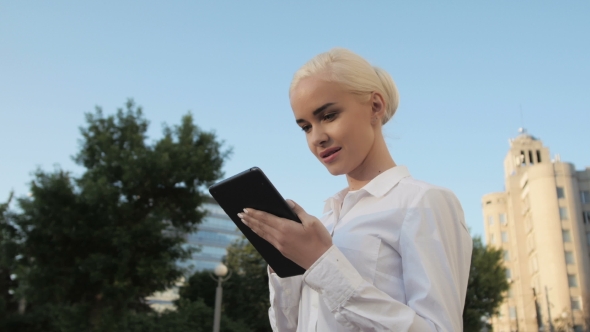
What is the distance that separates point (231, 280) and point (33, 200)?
12415 mm

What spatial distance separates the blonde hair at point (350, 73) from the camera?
1.65m

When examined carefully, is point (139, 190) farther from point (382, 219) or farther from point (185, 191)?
point (382, 219)

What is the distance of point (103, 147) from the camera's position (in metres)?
17.3

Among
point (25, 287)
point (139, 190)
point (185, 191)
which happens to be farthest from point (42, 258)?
point (185, 191)

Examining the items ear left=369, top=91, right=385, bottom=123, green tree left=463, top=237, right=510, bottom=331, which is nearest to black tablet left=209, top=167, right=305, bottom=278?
ear left=369, top=91, right=385, bottom=123

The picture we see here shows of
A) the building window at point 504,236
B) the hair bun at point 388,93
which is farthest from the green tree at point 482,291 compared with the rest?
the building window at point 504,236

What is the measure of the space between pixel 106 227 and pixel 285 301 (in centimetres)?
1533

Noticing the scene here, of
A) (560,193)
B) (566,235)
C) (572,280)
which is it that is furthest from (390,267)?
(560,193)

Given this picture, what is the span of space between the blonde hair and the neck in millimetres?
109

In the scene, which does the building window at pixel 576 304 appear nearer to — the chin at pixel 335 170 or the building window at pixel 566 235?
the building window at pixel 566 235

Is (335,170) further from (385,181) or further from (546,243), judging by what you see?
(546,243)

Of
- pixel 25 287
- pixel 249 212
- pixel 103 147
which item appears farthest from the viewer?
pixel 103 147

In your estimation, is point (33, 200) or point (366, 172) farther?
point (33, 200)

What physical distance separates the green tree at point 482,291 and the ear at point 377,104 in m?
26.3
